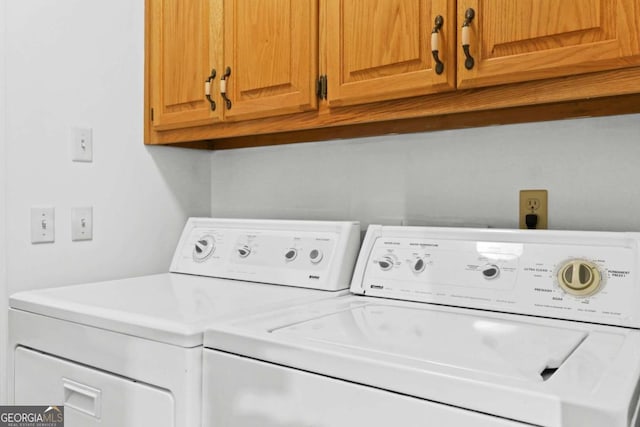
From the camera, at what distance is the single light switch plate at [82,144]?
1.69 metres

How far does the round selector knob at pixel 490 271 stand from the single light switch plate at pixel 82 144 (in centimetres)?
128

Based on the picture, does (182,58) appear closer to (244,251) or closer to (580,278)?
(244,251)

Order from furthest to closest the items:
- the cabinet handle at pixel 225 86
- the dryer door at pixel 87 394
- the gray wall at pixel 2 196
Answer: the cabinet handle at pixel 225 86 < the gray wall at pixel 2 196 < the dryer door at pixel 87 394

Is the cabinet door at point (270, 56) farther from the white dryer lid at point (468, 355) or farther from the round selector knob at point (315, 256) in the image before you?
the white dryer lid at point (468, 355)

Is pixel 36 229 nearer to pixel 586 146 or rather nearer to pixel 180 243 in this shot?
pixel 180 243

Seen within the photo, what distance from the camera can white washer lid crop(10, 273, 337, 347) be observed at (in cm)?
112

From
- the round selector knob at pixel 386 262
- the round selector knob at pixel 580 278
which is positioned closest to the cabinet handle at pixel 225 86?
the round selector knob at pixel 386 262

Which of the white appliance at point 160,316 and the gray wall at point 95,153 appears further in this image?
the gray wall at point 95,153

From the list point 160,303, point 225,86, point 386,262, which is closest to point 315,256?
point 386,262

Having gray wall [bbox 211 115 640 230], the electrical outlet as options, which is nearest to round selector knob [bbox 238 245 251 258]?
gray wall [bbox 211 115 640 230]

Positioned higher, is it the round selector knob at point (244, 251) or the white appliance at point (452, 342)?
the round selector knob at point (244, 251)

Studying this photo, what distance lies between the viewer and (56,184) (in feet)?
5.41

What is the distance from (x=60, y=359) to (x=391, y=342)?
2.84 ft

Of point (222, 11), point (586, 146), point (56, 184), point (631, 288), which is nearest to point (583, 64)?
point (586, 146)
